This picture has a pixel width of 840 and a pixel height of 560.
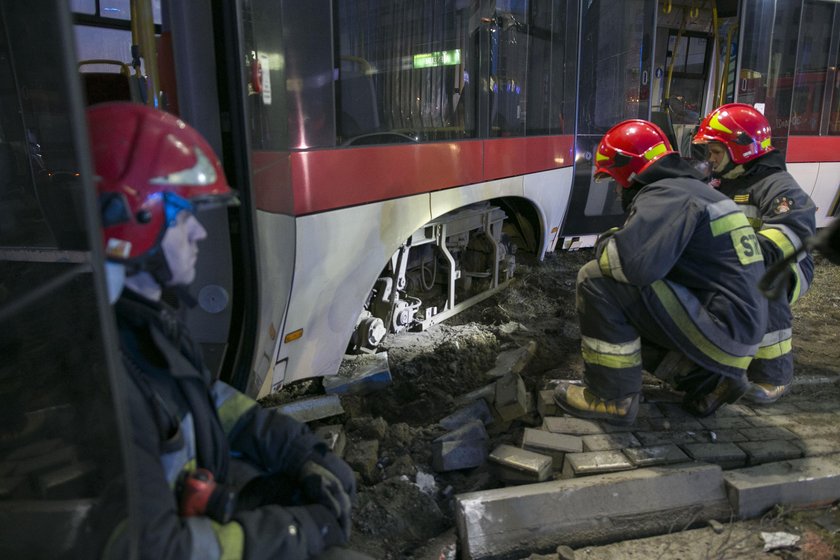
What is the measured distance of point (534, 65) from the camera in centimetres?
487

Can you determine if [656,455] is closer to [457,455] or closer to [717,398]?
[717,398]

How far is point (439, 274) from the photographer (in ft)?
15.6

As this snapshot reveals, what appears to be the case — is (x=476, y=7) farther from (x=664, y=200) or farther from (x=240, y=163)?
(x=240, y=163)

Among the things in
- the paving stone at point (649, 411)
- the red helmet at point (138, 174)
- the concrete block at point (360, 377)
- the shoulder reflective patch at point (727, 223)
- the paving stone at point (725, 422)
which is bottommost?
the paving stone at point (725, 422)

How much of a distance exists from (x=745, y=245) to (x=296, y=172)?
7.19 ft

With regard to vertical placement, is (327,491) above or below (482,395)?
above

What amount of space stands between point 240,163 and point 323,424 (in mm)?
1660

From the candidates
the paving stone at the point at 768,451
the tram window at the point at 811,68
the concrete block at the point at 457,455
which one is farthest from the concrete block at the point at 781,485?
the tram window at the point at 811,68

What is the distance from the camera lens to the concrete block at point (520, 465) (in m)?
2.88

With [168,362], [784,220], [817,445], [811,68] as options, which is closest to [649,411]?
[817,445]

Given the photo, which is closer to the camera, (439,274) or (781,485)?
(781,485)

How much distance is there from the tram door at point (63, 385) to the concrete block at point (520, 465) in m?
2.06

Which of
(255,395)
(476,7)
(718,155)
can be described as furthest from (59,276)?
(718,155)

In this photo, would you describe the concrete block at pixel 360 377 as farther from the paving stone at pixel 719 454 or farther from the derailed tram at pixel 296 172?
the paving stone at pixel 719 454
